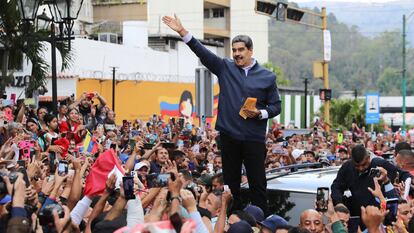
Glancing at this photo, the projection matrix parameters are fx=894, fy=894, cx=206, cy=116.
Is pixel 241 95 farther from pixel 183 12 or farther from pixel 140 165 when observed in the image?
pixel 183 12

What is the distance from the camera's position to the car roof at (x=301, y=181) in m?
8.04

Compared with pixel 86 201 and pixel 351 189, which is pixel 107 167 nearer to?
pixel 86 201

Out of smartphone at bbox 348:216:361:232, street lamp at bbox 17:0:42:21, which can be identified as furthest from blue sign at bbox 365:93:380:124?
smartphone at bbox 348:216:361:232

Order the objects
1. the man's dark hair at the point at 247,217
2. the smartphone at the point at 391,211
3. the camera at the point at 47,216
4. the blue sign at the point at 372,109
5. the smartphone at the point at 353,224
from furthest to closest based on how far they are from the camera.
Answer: the blue sign at the point at 372,109, the smartphone at the point at 353,224, the man's dark hair at the point at 247,217, the smartphone at the point at 391,211, the camera at the point at 47,216

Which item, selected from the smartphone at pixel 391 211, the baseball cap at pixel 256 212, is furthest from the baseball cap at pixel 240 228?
the smartphone at pixel 391 211

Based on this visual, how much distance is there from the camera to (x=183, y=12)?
56.4m

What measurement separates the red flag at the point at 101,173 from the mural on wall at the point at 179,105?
34.0 meters

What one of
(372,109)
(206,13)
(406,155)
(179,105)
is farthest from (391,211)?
(206,13)

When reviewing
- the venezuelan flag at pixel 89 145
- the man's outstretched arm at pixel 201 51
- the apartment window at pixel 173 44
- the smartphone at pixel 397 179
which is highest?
the apartment window at pixel 173 44

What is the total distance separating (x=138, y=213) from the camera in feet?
19.8

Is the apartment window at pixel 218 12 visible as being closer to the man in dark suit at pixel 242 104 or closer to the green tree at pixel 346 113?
the green tree at pixel 346 113

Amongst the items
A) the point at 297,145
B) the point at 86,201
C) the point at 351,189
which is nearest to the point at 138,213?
the point at 86,201

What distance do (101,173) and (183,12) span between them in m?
49.7

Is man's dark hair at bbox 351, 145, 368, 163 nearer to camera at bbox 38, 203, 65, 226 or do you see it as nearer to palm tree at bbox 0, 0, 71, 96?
camera at bbox 38, 203, 65, 226
